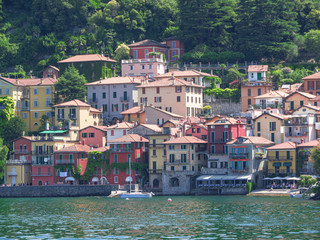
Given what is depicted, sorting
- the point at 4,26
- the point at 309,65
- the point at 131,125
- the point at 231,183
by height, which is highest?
Result: the point at 4,26

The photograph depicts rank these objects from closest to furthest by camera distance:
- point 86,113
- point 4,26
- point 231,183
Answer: point 231,183 < point 86,113 < point 4,26

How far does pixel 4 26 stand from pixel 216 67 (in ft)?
142

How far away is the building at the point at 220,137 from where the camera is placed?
368 feet

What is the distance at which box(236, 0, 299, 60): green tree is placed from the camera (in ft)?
442

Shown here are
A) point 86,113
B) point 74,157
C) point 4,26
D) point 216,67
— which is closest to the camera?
point 74,157

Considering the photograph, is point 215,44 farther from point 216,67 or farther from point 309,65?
point 309,65

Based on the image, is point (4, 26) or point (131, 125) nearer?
point (131, 125)

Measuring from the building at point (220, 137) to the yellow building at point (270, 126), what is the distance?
2434 millimetres

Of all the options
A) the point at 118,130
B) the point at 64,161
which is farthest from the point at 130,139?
the point at 64,161

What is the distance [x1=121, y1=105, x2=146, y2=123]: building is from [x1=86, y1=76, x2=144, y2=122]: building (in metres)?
4.68

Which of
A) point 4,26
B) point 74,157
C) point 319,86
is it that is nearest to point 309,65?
point 319,86

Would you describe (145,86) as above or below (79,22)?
below

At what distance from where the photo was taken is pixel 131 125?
121 m

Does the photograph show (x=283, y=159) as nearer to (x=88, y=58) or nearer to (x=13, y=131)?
(x=13, y=131)
